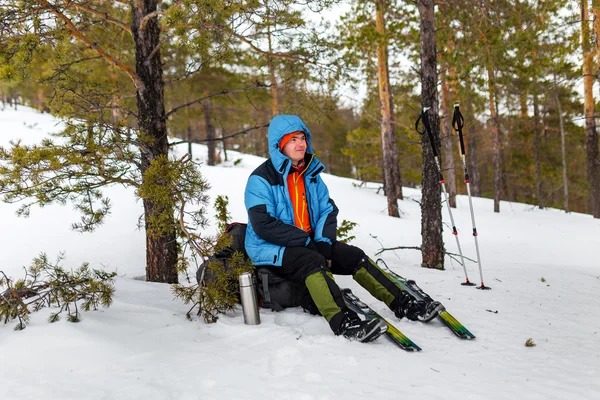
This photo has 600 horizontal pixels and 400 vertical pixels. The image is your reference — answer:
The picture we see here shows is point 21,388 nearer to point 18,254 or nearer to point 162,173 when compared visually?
point 162,173

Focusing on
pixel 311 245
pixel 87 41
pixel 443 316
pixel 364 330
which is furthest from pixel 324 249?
pixel 87 41

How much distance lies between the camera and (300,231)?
365 cm

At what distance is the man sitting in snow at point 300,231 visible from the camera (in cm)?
346

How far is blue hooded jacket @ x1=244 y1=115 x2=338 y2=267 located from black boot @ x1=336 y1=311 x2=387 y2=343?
92cm

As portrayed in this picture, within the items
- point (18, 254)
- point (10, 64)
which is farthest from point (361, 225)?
point (10, 64)

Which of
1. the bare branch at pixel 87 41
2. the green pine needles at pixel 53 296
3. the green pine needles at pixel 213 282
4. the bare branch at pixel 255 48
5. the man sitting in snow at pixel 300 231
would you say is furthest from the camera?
the bare branch at pixel 255 48

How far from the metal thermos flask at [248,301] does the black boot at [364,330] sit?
784mm

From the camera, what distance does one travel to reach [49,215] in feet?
31.6

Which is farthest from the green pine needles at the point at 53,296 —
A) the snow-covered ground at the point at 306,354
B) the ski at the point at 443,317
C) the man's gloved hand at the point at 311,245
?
the ski at the point at 443,317

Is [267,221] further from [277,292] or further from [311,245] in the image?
[277,292]

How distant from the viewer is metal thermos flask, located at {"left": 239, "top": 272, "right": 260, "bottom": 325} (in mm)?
3393

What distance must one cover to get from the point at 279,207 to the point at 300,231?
1.15 feet

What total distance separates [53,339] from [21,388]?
619 mm

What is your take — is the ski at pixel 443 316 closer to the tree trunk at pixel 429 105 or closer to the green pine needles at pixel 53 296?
the tree trunk at pixel 429 105
